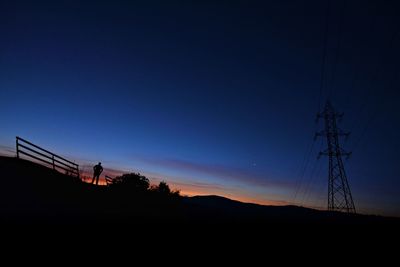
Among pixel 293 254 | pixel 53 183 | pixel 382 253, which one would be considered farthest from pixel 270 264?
pixel 53 183

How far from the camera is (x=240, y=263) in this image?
364 centimetres

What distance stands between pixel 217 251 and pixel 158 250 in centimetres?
108

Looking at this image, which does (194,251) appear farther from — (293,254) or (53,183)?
(53,183)

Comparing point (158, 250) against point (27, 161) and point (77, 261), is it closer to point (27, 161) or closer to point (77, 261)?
point (77, 261)

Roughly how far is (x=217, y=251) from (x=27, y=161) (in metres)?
20.2

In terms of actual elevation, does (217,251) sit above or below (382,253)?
below

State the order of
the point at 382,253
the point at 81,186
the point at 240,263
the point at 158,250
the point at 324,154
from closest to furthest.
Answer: the point at 240,263
the point at 158,250
the point at 382,253
the point at 81,186
the point at 324,154

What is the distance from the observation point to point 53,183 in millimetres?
17406

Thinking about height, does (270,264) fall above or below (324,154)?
below

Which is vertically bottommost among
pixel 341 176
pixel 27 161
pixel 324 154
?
pixel 27 161

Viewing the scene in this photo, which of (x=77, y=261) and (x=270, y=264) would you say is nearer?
(x=77, y=261)

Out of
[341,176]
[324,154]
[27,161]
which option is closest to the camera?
[27,161]

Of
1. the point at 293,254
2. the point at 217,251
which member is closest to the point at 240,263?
the point at 217,251

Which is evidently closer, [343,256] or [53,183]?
[343,256]
